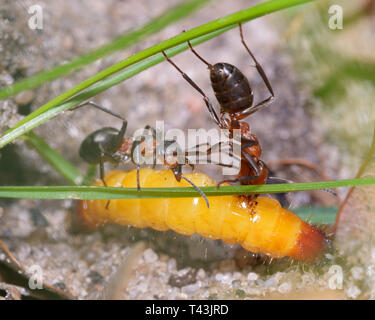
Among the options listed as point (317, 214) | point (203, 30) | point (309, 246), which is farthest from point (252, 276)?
point (203, 30)

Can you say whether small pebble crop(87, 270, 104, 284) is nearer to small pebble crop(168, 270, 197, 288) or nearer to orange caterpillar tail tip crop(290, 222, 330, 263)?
small pebble crop(168, 270, 197, 288)

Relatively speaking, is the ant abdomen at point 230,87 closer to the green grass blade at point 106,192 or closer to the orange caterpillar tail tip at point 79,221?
the green grass blade at point 106,192

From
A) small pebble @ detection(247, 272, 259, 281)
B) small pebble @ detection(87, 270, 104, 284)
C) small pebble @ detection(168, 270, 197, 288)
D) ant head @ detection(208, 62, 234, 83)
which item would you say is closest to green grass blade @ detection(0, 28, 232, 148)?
ant head @ detection(208, 62, 234, 83)

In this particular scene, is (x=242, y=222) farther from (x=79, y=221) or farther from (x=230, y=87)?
(x=79, y=221)

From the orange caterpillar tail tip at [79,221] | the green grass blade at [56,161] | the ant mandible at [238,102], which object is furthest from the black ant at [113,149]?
the ant mandible at [238,102]
